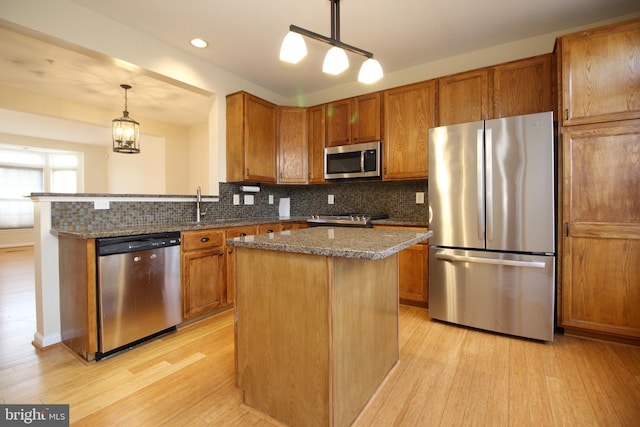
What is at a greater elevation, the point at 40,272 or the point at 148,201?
the point at 148,201

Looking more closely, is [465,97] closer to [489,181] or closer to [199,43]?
[489,181]

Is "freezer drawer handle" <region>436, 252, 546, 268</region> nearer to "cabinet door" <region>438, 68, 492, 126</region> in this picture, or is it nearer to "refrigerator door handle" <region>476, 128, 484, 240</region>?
"refrigerator door handle" <region>476, 128, 484, 240</region>

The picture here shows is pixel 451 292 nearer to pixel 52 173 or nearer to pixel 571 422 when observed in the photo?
pixel 571 422

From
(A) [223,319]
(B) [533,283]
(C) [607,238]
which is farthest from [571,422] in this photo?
(A) [223,319]

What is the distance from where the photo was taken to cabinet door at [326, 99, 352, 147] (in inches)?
140

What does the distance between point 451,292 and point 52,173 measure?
979 centimetres

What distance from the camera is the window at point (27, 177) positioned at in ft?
A: 23.6

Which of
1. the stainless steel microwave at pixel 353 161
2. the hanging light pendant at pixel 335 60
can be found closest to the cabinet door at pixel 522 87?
the stainless steel microwave at pixel 353 161

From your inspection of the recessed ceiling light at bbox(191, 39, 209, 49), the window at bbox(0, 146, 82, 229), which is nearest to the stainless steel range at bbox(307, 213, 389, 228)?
the recessed ceiling light at bbox(191, 39, 209, 49)

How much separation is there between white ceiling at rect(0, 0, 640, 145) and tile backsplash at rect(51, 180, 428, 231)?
48.1 inches

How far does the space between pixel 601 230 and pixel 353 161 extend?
2.25 metres

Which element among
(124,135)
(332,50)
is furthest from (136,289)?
(124,135)

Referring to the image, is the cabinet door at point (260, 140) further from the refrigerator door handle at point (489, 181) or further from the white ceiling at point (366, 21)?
the refrigerator door handle at point (489, 181)

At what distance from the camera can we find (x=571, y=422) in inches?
56.2
